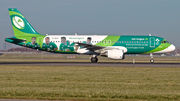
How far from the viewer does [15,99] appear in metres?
10.7

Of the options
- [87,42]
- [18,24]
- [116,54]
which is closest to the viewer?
[116,54]

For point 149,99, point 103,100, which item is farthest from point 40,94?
point 149,99

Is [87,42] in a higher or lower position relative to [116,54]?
higher

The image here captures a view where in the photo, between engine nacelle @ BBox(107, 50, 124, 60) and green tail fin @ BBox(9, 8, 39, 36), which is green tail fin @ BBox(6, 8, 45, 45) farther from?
engine nacelle @ BBox(107, 50, 124, 60)

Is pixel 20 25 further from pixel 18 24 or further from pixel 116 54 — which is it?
pixel 116 54

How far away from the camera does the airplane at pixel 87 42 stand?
38.8 m

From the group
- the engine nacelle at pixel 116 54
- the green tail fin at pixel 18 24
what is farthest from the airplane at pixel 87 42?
the engine nacelle at pixel 116 54

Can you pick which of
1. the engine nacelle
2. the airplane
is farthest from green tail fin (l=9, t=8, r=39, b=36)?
the engine nacelle

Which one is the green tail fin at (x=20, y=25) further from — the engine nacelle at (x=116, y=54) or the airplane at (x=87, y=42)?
the engine nacelle at (x=116, y=54)

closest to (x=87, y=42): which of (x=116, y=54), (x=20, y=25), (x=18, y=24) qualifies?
(x=116, y=54)

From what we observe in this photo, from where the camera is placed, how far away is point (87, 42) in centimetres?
3975

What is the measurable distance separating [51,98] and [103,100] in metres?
2.21

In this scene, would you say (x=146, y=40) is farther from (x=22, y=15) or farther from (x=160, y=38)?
(x=22, y=15)

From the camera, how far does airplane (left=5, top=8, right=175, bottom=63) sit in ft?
127
